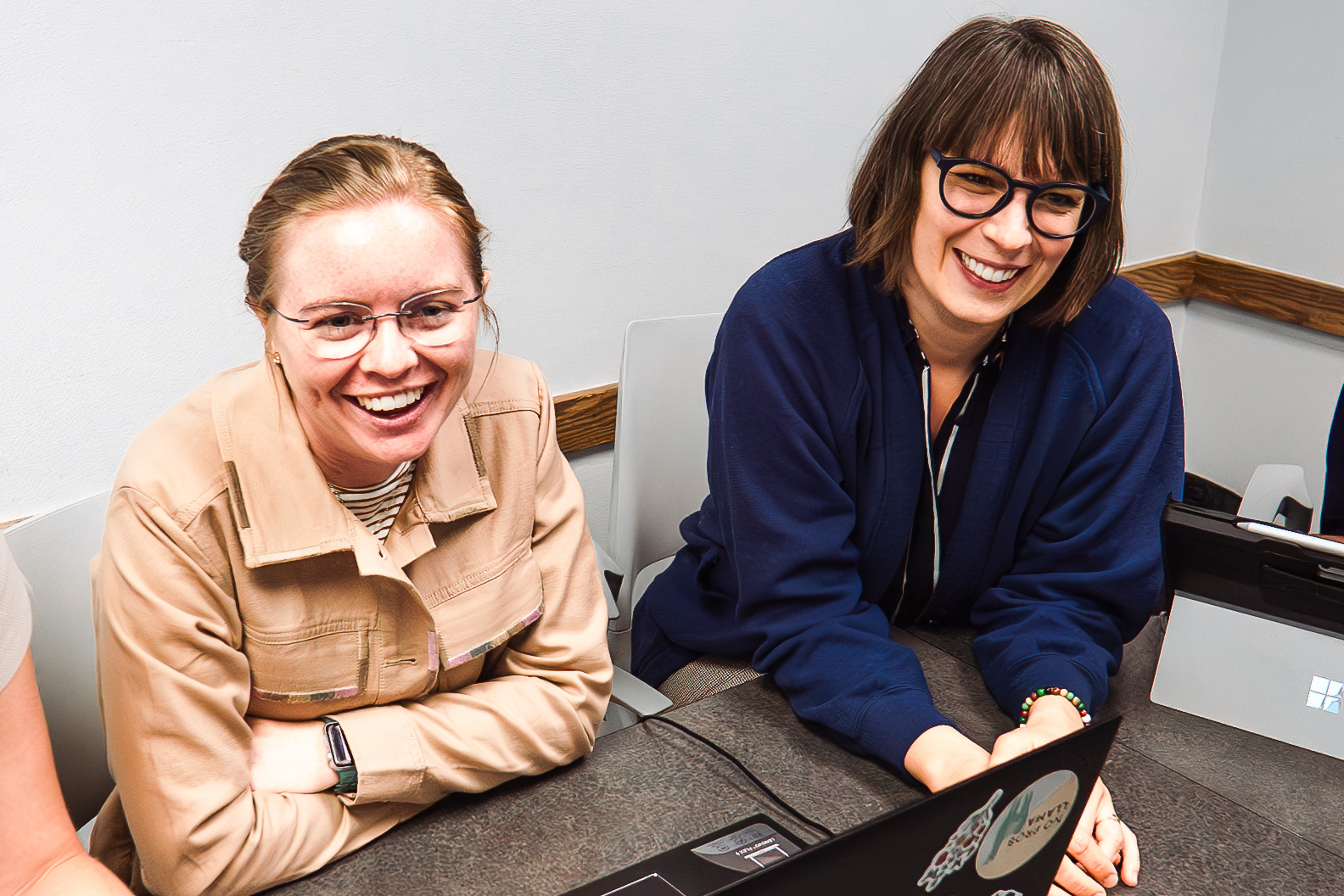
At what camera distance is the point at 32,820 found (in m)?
0.95

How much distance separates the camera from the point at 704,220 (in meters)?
2.32

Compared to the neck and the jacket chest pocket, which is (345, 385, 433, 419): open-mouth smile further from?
the neck

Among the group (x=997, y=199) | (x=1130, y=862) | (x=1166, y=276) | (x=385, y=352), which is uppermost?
(x=997, y=199)

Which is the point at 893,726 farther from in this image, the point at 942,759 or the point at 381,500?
the point at 381,500

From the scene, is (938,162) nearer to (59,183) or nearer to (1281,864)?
(1281,864)

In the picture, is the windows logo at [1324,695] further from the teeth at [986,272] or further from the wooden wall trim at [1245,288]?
the wooden wall trim at [1245,288]

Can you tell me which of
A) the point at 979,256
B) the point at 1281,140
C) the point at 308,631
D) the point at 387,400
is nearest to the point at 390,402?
the point at 387,400

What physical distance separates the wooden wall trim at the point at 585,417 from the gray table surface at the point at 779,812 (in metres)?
1.02

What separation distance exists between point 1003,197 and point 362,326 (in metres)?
0.78

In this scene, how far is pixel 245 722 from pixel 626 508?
92cm

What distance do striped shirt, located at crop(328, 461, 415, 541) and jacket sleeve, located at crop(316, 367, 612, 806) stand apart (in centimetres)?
17

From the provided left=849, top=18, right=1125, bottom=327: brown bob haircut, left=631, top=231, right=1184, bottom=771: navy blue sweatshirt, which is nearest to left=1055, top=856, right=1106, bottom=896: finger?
left=631, top=231, right=1184, bottom=771: navy blue sweatshirt

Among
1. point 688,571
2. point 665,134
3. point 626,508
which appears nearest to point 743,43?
point 665,134

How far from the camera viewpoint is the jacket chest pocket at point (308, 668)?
3.52 feet
